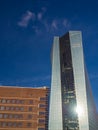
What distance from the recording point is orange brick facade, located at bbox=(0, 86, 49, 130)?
3780 inches

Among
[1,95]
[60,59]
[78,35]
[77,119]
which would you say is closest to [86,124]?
[77,119]

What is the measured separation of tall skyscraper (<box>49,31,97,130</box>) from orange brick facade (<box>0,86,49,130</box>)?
17042mm

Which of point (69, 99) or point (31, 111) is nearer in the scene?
point (69, 99)

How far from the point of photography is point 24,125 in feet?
315

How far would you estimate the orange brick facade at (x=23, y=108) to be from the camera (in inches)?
3780

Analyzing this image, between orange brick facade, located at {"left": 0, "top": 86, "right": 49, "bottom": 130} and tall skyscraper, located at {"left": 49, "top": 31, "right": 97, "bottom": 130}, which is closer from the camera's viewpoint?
tall skyscraper, located at {"left": 49, "top": 31, "right": 97, "bottom": 130}

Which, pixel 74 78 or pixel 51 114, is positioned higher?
pixel 74 78

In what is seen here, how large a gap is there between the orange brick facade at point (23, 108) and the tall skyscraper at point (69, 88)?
17.0 meters

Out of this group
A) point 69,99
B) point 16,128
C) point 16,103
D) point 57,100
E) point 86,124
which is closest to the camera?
point 86,124

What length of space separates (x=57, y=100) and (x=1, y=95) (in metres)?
34.7

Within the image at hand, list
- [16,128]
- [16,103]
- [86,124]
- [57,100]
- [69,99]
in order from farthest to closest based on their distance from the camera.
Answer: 1. [16,103]
2. [16,128]
3. [69,99]
4. [57,100]
5. [86,124]

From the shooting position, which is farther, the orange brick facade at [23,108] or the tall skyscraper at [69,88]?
the orange brick facade at [23,108]

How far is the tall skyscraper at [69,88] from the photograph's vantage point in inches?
3022

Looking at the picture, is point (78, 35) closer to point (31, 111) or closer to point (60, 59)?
point (60, 59)
